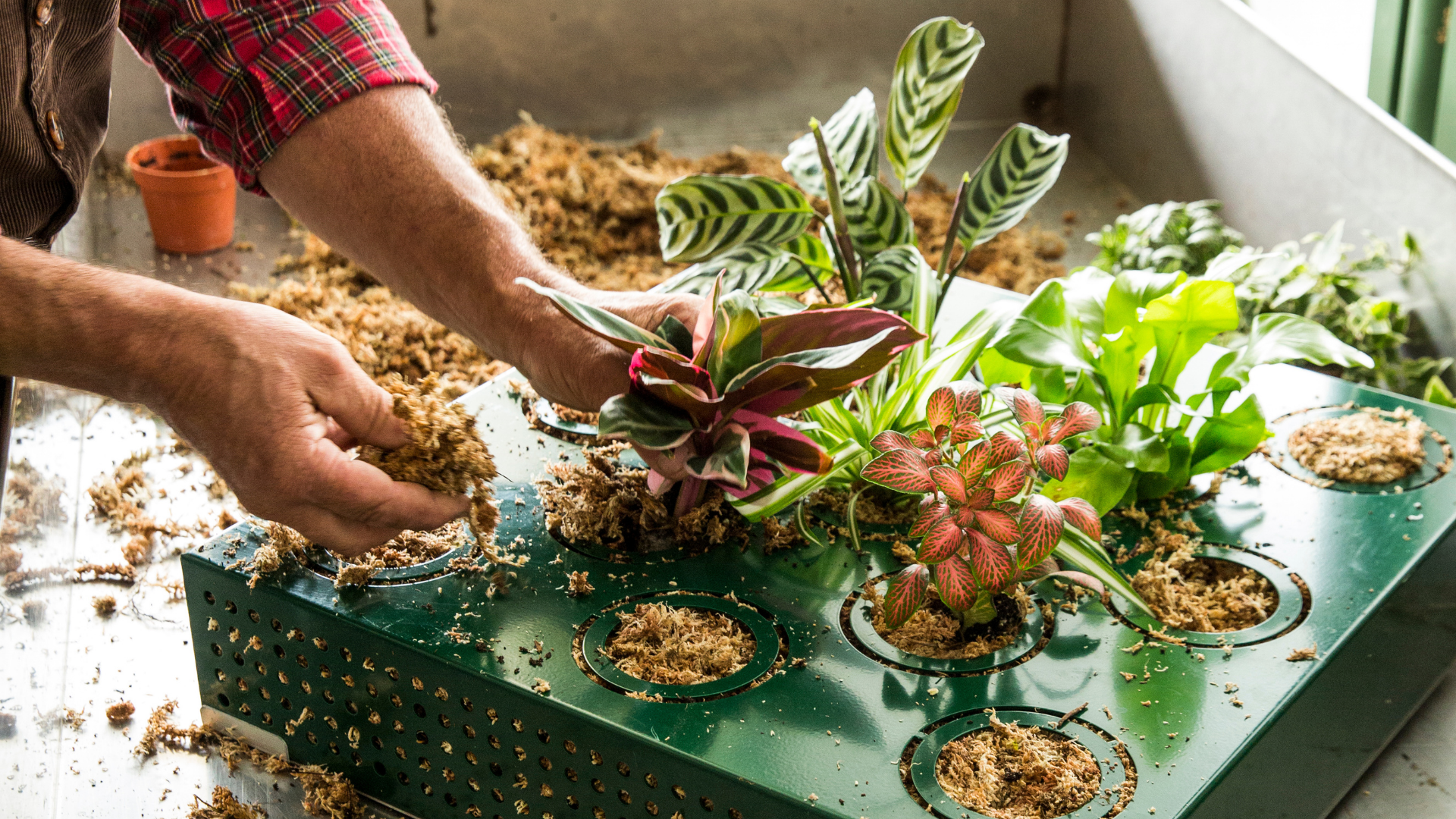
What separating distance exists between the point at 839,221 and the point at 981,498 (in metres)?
0.46

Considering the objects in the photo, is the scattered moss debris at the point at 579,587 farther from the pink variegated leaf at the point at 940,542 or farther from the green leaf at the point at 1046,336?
the green leaf at the point at 1046,336

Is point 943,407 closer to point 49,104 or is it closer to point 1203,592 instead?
point 1203,592

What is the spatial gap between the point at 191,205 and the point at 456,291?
124 centimetres

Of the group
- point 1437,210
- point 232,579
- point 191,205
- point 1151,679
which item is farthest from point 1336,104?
point 191,205

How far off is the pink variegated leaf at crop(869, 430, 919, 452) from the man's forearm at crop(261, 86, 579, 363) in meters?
0.32

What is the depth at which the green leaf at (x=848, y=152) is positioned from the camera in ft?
4.09

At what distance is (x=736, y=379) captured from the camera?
0.89 meters

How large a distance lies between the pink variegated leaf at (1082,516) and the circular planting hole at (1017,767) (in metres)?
0.13

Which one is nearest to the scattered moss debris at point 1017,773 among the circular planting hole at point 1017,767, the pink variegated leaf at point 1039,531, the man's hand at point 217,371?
the circular planting hole at point 1017,767

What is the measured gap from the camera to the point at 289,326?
33.4 inches

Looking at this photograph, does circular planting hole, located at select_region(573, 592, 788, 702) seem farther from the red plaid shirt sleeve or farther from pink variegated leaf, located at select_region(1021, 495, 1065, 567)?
the red plaid shirt sleeve

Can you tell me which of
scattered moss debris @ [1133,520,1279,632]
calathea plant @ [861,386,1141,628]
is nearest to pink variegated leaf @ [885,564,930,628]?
calathea plant @ [861,386,1141,628]

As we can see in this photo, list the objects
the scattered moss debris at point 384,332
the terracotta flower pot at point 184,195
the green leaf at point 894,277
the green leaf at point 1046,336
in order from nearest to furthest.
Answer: the green leaf at point 1046,336
the green leaf at point 894,277
the scattered moss debris at point 384,332
the terracotta flower pot at point 184,195

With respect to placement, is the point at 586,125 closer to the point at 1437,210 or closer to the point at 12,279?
the point at 1437,210
